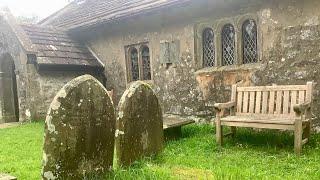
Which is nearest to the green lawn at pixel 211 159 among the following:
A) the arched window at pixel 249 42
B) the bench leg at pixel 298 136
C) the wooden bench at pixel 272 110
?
the bench leg at pixel 298 136

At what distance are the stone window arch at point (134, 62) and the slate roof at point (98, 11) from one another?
49.2 inches

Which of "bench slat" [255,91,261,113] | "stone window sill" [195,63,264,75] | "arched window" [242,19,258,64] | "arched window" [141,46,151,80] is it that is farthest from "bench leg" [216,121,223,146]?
"arched window" [141,46,151,80]

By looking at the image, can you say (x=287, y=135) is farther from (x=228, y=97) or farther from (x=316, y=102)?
(x=228, y=97)

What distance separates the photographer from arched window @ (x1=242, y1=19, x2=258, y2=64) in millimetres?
8283

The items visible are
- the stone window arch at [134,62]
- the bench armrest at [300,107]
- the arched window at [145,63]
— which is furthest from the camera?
the stone window arch at [134,62]

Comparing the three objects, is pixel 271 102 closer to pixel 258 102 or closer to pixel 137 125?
pixel 258 102

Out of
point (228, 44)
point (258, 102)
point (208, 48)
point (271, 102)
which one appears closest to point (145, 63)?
point (208, 48)

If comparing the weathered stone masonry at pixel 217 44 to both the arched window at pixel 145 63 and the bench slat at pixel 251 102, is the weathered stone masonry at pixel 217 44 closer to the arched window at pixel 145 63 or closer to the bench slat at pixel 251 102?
the arched window at pixel 145 63

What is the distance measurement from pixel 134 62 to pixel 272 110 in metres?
5.53

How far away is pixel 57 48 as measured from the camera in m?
11.6

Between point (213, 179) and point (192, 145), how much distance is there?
293 centimetres

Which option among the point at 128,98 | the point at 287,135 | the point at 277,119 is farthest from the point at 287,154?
the point at 128,98

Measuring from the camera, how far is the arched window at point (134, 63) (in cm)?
1117

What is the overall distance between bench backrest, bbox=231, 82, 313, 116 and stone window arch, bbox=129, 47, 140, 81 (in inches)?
179
